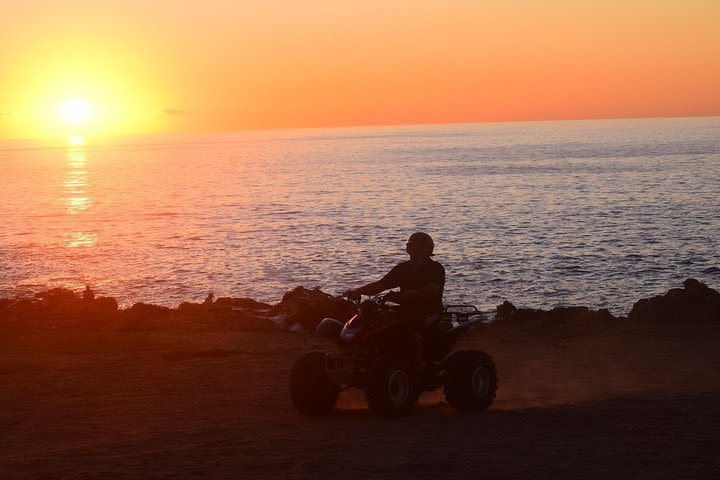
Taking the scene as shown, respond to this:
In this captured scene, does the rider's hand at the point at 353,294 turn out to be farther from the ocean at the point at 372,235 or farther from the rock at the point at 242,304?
the ocean at the point at 372,235

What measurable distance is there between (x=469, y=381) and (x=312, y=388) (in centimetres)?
185

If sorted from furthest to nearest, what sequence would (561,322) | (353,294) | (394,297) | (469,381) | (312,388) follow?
(561,322) < (469,381) < (312,388) < (394,297) < (353,294)

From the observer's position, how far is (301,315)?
940 inches

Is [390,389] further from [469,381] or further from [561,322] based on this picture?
[561,322]

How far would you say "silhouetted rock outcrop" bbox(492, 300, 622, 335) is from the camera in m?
20.9

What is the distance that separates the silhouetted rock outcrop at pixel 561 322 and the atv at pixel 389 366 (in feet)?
31.7

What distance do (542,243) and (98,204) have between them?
5458 cm

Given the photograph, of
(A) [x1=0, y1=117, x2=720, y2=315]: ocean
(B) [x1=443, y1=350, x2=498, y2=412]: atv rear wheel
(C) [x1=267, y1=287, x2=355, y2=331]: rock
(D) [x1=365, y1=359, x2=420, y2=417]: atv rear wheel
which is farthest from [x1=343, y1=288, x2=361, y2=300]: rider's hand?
(A) [x1=0, y1=117, x2=720, y2=315]: ocean

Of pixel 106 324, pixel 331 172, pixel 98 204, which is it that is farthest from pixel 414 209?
pixel 331 172

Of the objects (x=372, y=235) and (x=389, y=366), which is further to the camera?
(x=372, y=235)

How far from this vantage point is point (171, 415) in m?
11.7

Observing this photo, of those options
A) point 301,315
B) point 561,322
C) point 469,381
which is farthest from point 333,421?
point 301,315

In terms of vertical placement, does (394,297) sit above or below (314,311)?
above

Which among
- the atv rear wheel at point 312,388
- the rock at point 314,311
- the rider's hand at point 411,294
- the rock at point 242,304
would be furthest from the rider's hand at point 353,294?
the rock at point 242,304
